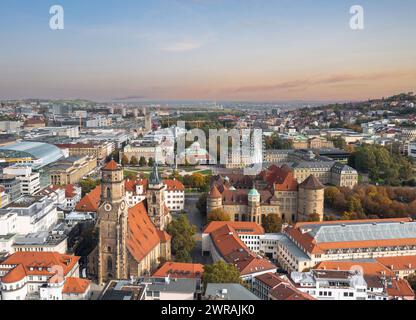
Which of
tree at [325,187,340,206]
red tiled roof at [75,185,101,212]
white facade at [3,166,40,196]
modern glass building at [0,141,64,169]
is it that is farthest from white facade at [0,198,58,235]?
tree at [325,187,340,206]

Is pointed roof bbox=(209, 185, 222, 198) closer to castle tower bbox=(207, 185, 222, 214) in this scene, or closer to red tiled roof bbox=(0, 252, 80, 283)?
castle tower bbox=(207, 185, 222, 214)

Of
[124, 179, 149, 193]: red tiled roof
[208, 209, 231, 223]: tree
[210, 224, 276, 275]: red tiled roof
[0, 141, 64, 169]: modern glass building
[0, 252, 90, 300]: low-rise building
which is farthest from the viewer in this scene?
[0, 141, 64, 169]: modern glass building

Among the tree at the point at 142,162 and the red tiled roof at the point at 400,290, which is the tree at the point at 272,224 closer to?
the red tiled roof at the point at 400,290

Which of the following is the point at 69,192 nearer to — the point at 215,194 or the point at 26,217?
the point at 26,217

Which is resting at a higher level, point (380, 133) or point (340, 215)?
point (380, 133)
